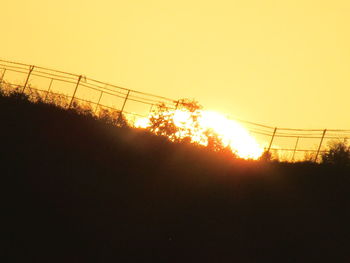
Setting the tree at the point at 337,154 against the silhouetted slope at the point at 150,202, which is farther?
the tree at the point at 337,154

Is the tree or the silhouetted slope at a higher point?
the tree

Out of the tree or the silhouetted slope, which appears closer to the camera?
the silhouetted slope

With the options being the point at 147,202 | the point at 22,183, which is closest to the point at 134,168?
the point at 147,202

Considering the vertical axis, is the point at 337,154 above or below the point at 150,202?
above

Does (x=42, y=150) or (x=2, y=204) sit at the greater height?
(x=42, y=150)

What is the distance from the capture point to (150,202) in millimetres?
20891

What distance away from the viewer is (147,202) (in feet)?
68.4

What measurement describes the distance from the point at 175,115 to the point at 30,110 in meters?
13.4

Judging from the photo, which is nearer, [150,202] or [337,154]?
[150,202]

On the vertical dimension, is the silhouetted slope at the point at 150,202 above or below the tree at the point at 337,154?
below

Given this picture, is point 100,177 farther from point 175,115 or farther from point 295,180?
point 175,115

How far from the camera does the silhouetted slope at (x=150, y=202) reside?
59.9 ft

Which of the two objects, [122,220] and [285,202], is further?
[285,202]

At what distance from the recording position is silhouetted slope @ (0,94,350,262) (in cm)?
1825
